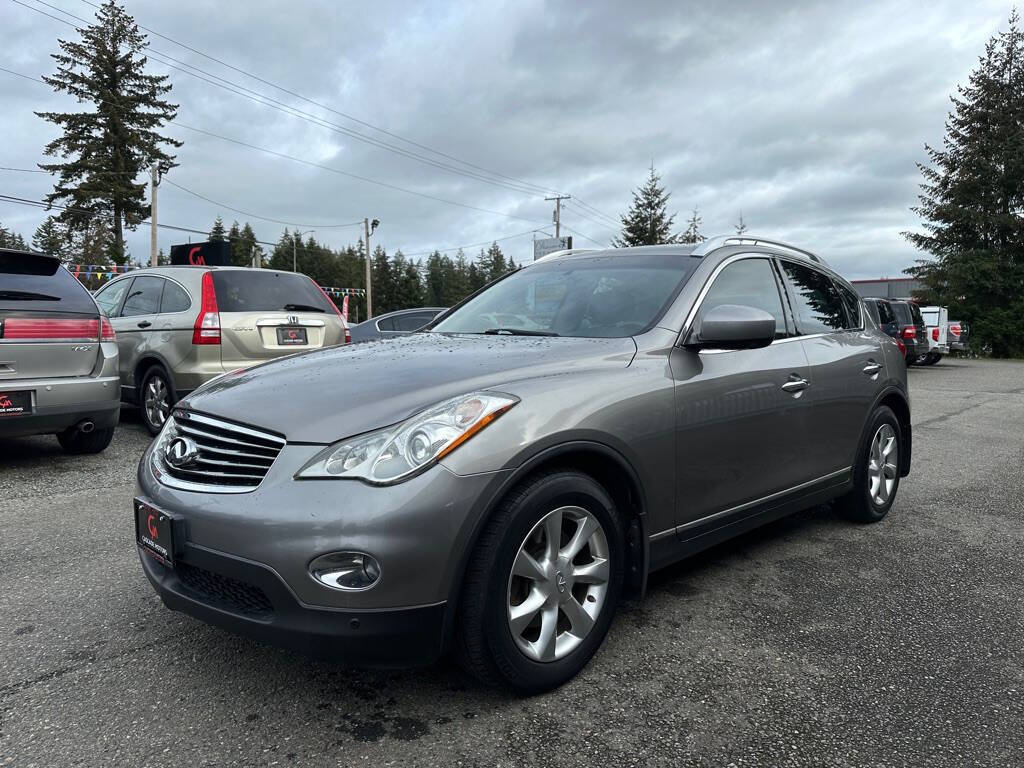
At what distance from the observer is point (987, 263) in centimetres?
3238

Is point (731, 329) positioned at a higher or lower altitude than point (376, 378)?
higher

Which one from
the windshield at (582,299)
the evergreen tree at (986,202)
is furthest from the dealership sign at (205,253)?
the evergreen tree at (986,202)

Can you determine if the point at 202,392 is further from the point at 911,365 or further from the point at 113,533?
the point at 911,365

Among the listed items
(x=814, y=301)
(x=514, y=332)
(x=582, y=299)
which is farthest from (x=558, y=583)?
(x=814, y=301)

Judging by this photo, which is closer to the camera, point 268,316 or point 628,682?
point 628,682

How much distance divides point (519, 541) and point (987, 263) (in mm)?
36648

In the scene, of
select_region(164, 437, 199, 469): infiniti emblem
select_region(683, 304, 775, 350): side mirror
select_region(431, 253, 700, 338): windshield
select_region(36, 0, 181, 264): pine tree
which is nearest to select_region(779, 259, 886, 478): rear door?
select_region(683, 304, 775, 350): side mirror

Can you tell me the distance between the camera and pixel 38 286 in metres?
5.70

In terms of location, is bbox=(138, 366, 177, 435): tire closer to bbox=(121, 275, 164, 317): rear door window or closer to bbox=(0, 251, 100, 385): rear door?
bbox=(121, 275, 164, 317): rear door window

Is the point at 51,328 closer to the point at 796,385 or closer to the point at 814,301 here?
the point at 796,385

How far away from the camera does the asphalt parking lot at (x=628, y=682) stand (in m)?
2.21

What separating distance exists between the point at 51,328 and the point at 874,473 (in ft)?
19.0

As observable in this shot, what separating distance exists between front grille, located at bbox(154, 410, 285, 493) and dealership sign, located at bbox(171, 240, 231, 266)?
17847 mm

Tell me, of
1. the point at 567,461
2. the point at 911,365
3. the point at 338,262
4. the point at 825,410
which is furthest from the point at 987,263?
the point at 338,262
